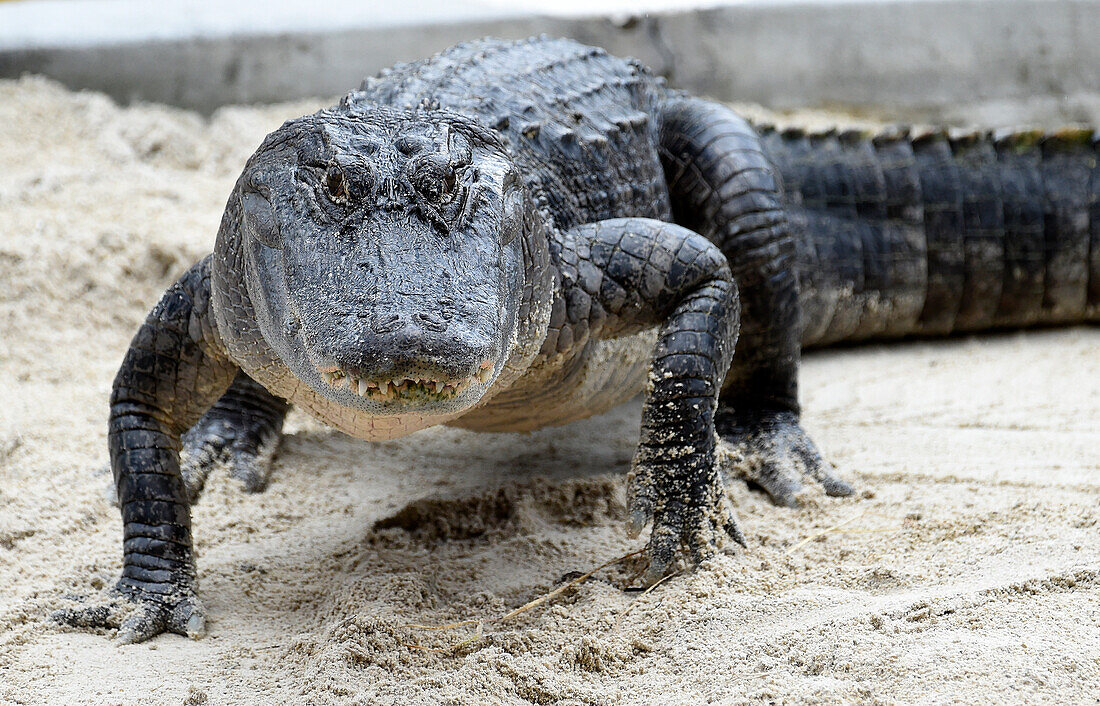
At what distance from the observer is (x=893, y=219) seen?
13.9 ft

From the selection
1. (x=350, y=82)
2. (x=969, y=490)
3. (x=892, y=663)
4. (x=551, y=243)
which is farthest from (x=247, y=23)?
(x=892, y=663)

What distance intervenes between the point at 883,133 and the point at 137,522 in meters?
3.27

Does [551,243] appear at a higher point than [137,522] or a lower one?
higher

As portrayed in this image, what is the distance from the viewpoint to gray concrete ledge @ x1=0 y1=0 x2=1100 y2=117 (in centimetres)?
583

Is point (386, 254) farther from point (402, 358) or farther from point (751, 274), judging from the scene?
point (751, 274)

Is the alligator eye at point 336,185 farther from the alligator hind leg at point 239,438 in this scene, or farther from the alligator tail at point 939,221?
the alligator tail at point 939,221

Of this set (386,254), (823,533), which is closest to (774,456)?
(823,533)

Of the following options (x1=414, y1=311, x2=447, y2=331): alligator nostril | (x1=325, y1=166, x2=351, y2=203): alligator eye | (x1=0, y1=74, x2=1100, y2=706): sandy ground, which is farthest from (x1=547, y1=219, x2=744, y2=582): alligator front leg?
(x1=414, y1=311, x2=447, y2=331): alligator nostril

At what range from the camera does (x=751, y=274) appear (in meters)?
3.26

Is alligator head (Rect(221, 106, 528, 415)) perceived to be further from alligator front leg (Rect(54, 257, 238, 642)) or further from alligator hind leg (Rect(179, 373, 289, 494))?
alligator hind leg (Rect(179, 373, 289, 494))

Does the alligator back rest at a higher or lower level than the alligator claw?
higher

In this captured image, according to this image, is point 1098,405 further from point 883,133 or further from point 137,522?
point 137,522

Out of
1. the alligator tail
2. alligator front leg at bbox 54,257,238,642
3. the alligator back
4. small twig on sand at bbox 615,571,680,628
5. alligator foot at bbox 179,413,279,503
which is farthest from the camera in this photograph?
the alligator tail

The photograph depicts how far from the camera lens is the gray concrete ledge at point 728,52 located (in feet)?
19.1
